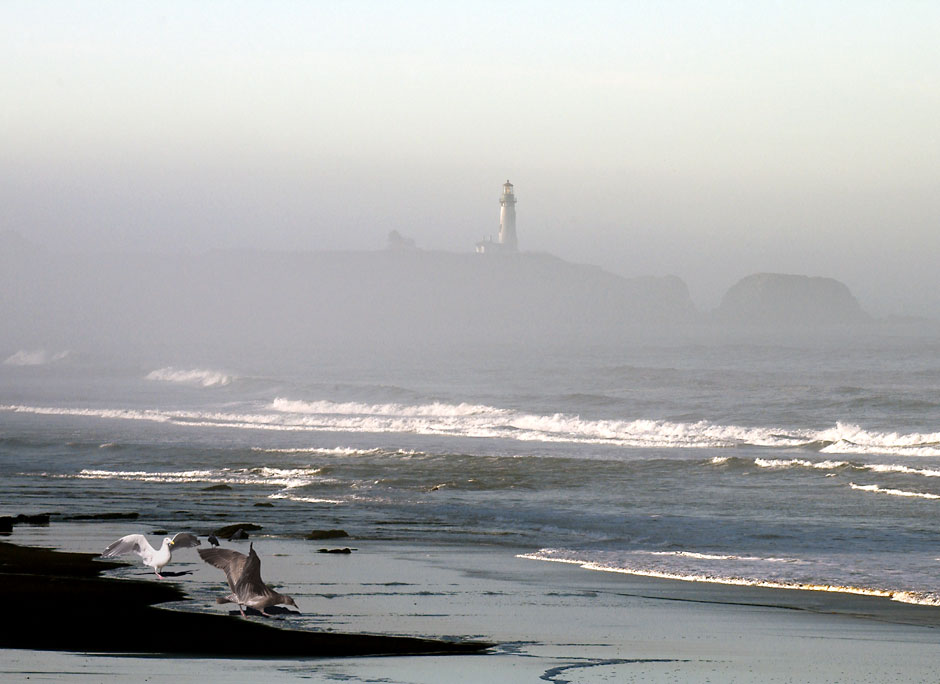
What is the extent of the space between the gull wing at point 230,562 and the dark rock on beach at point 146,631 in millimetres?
299

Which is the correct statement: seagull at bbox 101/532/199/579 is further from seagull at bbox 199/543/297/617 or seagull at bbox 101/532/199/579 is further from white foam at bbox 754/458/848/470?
white foam at bbox 754/458/848/470

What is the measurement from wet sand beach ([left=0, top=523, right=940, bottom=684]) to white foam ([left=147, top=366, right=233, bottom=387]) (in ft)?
149

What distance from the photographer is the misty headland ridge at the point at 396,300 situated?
14088 centimetres

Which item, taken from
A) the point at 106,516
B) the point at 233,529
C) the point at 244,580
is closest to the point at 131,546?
the point at 244,580

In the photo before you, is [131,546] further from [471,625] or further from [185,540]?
[471,625]

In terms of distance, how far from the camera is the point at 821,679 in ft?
22.7

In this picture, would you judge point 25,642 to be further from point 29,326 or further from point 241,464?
point 29,326

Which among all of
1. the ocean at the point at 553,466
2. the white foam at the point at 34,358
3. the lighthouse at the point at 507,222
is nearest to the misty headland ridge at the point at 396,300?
the lighthouse at the point at 507,222

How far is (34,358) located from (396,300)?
66.3m

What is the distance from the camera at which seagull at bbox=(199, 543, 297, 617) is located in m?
8.04

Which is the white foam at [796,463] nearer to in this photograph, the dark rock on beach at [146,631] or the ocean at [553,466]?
the ocean at [553,466]

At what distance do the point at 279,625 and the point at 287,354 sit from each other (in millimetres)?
83836

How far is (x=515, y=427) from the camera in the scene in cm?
3200

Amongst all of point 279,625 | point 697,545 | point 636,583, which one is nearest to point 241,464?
point 697,545
